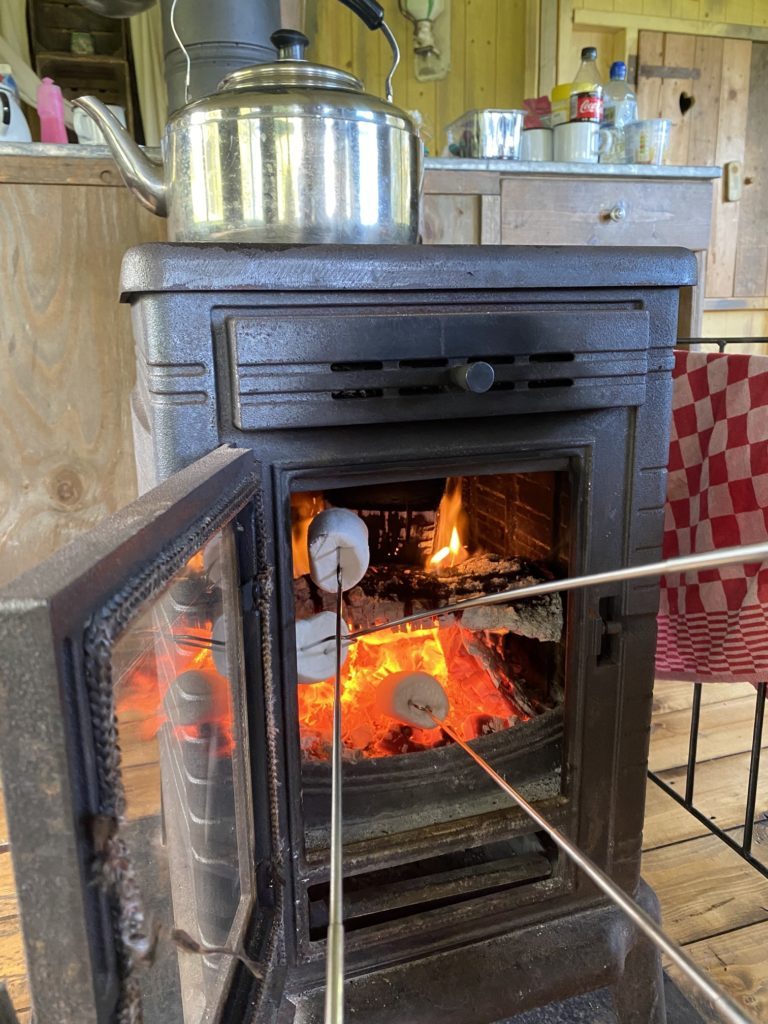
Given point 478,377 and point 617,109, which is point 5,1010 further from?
point 617,109

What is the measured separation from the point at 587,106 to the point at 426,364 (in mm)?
964

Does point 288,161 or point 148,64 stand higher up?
point 148,64

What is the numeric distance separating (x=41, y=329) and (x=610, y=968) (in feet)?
3.97

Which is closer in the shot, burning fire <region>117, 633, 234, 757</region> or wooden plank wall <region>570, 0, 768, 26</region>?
burning fire <region>117, 633, 234, 757</region>

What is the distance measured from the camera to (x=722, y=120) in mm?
2729

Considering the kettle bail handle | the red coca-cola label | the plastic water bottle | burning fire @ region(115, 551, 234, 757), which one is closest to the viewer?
burning fire @ region(115, 551, 234, 757)

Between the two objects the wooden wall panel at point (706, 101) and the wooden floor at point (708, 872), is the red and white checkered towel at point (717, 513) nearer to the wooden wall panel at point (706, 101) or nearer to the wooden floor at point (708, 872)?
the wooden floor at point (708, 872)

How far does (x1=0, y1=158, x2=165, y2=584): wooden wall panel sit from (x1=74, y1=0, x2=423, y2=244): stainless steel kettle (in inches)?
16.1

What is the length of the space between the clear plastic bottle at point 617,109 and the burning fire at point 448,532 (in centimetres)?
80

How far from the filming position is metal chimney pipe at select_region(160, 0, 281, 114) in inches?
49.9

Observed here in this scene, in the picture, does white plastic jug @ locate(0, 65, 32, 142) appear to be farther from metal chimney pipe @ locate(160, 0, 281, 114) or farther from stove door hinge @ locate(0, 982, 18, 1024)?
stove door hinge @ locate(0, 982, 18, 1024)

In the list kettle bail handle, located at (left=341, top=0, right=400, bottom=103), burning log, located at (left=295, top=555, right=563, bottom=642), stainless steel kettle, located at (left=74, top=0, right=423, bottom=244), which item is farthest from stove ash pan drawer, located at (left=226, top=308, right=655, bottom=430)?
kettle bail handle, located at (left=341, top=0, right=400, bottom=103)

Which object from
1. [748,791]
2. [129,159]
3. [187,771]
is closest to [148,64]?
[129,159]

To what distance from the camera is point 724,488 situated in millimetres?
1079
